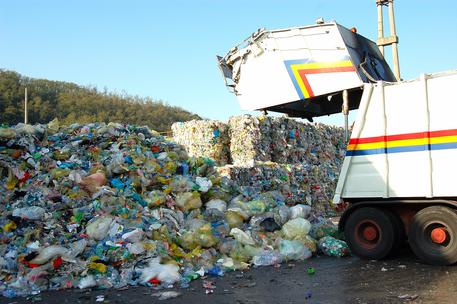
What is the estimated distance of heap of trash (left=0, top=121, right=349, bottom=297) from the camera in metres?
5.46

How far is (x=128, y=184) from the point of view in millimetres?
7250

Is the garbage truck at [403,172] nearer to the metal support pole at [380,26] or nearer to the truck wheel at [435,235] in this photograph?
the truck wheel at [435,235]

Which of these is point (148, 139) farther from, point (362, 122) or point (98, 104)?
point (98, 104)

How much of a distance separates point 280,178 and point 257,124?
4.70ft

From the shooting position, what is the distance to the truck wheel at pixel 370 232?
637 cm

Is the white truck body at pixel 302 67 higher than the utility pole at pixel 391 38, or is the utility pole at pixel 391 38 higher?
the utility pole at pixel 391 38

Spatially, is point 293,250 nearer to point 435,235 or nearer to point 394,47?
point 435,235

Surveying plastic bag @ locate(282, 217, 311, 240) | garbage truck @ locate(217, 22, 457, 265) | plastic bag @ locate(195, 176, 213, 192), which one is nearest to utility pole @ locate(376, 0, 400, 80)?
garbage truck @ locate(217, 22, 457, 265)

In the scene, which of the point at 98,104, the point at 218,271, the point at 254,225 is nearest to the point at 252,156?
the point at 254,225

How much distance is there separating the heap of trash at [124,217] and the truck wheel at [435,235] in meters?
1.31

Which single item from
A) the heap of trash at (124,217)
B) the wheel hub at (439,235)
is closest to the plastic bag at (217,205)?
the heap of trash at (124,217)

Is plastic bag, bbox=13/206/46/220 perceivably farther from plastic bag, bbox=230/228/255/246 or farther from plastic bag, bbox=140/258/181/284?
plastic bag, bbox=230/228/255/246

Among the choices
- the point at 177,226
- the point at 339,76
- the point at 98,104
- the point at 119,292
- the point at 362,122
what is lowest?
the point at 119,292

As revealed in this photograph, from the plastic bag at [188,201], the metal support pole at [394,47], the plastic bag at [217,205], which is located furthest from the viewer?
the metal support pole at [394,47]
